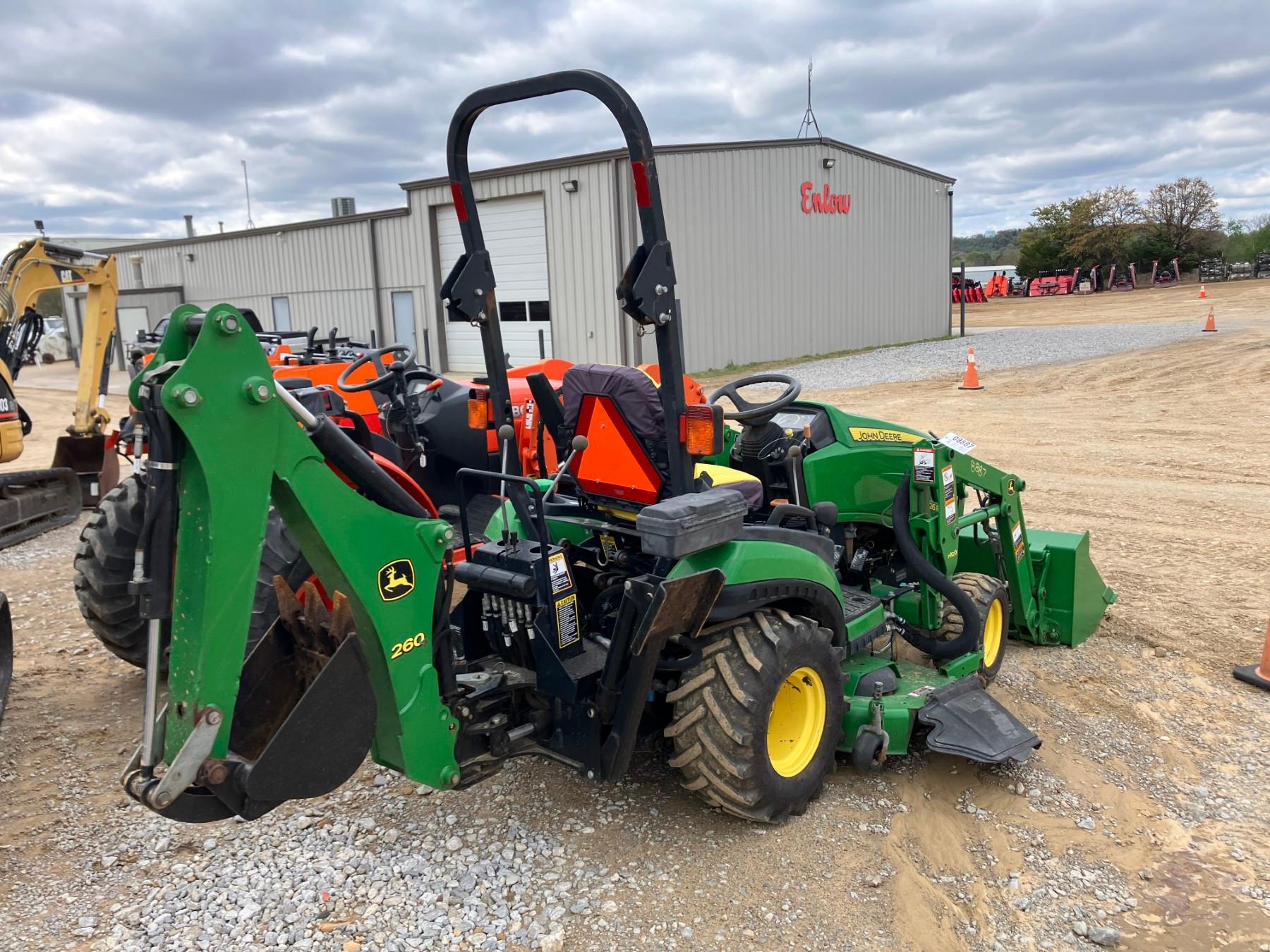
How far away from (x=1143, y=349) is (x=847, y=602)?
16.8 metres

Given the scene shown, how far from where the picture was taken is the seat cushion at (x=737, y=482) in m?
4.05

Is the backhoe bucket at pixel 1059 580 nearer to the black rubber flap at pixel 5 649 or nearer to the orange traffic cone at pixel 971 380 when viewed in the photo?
the black rubber flap at pixel 5 649

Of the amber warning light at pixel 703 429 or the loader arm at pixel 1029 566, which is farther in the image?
the loader arm at pixel 1029 566

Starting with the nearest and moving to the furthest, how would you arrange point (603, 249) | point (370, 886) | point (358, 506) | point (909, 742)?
1. point (358, 506)
2. point (370, 886)
3. point (909, 742)
4. point (603, 249)

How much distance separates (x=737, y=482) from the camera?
4117 mm

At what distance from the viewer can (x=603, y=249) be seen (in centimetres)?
1811

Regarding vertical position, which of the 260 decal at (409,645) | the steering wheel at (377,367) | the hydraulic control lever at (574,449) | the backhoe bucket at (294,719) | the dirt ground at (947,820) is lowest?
the dirt ground at (947,820)

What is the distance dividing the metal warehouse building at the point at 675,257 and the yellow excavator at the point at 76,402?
6.99 metres

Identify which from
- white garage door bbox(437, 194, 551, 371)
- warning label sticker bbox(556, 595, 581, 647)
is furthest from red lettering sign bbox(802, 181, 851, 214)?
warning label sticker bbox(556, 595, 581, 647)

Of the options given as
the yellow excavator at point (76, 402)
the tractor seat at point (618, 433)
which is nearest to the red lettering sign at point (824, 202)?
the yellow excavator at point (76, 402)

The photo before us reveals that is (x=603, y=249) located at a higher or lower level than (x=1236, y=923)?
higher

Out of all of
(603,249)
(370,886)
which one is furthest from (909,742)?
(603,249)

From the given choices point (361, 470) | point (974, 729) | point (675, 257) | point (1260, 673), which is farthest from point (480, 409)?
point (675, 257)

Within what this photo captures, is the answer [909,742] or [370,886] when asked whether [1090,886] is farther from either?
[370,886]
